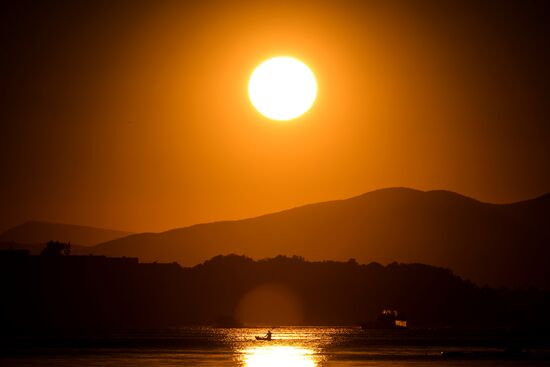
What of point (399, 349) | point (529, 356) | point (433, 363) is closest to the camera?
point (433, 363)

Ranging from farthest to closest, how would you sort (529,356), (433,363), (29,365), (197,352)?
(197,352) → (529,356) → (433,363) → (29,365)

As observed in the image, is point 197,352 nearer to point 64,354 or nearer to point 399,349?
point 64,354

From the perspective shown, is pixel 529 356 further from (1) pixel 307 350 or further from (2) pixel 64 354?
(2) pixel 64 354

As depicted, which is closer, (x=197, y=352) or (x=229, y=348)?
(x=197, y=352)

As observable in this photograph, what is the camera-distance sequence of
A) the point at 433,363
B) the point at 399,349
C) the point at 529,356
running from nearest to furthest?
the point at 433,363 → the point at 529,356 → the point at 399,349

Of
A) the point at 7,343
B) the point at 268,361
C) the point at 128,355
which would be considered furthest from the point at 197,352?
the point at 7,343

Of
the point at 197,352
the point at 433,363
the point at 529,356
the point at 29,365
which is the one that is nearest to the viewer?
the point at 29,365

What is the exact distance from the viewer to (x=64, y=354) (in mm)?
160750

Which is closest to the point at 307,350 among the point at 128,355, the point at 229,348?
the point at 229,348

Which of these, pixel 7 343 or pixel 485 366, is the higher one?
pixel 7 343

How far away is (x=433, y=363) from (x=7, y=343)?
7850 centimetres

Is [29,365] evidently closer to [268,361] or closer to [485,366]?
[268,361]

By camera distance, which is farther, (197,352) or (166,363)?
(197,352)

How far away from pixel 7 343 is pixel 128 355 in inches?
1642
